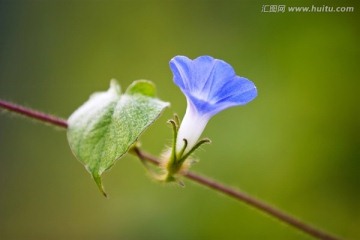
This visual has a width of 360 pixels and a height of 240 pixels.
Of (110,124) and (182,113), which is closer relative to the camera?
(110,124)

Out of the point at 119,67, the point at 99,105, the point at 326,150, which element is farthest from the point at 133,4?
the point at 99,105

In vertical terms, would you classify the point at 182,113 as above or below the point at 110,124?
below

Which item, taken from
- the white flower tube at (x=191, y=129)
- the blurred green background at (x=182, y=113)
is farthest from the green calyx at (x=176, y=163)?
the blurred green background at (x=182, y=113)

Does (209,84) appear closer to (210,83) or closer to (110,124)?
(210,83)

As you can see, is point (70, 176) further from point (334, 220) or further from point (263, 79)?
point (334, 220)

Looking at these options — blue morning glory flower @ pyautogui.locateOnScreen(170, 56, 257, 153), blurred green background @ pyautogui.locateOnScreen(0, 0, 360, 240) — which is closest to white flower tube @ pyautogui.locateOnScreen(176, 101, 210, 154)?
blue morning glory flower @ pyautogui.locateOnScreen(170, 56, 257, 153)

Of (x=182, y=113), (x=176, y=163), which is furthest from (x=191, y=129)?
(x=182, y=113)
